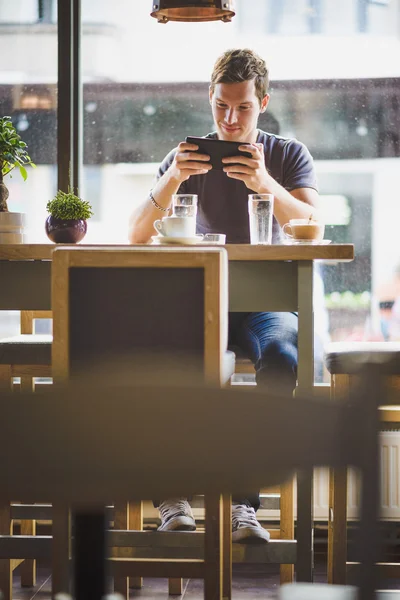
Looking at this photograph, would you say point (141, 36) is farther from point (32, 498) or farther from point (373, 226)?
point (32, 498)

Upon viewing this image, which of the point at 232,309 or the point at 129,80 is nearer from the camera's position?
the point at 232,309

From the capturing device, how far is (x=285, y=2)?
3.11m

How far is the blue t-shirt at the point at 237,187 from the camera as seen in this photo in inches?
106

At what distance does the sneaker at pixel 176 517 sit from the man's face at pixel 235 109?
1.20 m

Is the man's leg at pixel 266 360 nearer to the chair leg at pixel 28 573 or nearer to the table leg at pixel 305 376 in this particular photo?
the table leg at pixel 305 376

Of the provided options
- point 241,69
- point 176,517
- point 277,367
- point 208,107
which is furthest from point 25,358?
point 208,107

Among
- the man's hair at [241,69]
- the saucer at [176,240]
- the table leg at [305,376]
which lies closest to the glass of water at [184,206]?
the saucer at [176,240]

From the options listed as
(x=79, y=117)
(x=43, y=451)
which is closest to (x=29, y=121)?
(x=79, y=117)

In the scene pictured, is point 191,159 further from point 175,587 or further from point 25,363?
point 175,587

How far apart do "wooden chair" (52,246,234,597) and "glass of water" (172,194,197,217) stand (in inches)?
20.1

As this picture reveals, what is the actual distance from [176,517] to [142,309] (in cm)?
73

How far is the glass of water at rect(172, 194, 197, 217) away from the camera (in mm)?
2186

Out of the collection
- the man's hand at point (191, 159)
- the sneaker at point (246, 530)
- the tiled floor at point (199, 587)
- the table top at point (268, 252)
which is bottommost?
the tiled floor at point (199, 587)

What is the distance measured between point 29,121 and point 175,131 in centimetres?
57
